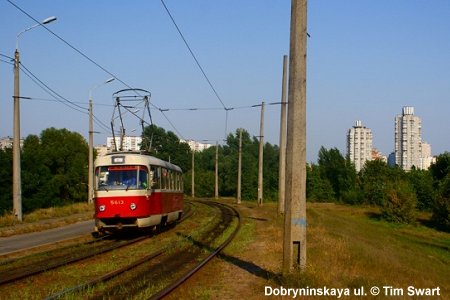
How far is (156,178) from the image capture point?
19781 millimetres

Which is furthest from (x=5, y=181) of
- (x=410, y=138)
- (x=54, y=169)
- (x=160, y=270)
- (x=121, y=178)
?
(x=410, y=138)

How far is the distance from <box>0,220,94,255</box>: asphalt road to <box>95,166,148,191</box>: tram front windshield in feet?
9.03

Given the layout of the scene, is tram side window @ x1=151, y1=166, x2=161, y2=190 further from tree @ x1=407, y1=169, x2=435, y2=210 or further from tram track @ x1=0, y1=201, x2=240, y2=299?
tree @ x1=407, y1=169, x2=435, y2=210

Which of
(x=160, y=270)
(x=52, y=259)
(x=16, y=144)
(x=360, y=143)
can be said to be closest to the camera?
(x=160, y=270)

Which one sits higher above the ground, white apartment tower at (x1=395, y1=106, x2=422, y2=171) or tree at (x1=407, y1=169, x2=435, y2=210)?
white apartment tower at (x1=395, y1=106, x2=422, y2=171)

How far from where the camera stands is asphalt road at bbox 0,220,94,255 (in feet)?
57.9

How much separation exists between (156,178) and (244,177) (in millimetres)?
71834

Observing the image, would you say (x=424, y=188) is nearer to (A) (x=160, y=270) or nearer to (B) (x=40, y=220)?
(B) (x=40, y=220)

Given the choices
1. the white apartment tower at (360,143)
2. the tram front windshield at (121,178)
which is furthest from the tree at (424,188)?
the white apartment tower at (360,143)

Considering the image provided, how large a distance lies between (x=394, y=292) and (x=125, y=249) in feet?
31.3

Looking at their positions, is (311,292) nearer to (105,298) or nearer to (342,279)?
(342,279)

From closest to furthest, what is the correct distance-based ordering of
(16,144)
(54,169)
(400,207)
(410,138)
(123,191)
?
(123,191)
(16,144)
(400,207)
(54,169)
(410,138)

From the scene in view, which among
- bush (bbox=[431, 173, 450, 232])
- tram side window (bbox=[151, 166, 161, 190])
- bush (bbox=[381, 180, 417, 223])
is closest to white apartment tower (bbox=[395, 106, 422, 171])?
bush (bbox=[431, 173, 450, 232])

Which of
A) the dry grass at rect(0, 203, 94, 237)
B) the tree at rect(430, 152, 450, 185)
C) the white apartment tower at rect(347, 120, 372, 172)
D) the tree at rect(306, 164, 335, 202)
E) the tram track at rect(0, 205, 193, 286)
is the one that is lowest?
the tree at rect(306, 164, 335, 202)
